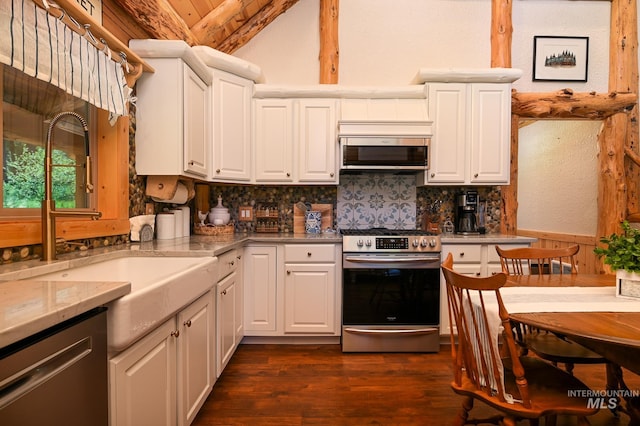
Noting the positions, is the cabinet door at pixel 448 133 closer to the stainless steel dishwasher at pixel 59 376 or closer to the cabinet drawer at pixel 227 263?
the cabinet drawer at pixel 227 263

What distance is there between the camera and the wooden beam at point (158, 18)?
2.15m

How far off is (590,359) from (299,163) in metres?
2.38

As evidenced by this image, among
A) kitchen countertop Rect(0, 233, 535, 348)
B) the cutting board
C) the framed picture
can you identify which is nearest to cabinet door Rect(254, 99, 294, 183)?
the cutting board

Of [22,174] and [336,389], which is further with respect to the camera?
[336,389]

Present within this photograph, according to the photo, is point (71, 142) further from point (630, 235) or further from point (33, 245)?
point (630, 235)

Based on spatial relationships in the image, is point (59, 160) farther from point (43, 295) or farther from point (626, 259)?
point (626, 259)

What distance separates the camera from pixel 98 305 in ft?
2.90

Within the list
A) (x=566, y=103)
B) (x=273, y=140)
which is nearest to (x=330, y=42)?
(x=273, y=140)

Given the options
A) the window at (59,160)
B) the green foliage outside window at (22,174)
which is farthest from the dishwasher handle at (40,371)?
the green foliage outside window at (22,174)

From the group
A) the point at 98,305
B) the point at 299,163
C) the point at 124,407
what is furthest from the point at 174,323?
the point at 299,163

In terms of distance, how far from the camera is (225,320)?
87.4 inches

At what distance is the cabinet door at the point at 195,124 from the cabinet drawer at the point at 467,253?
2183mm

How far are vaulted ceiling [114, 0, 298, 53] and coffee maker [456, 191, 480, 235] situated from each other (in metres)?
2.63

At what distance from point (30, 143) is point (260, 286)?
1762mm
